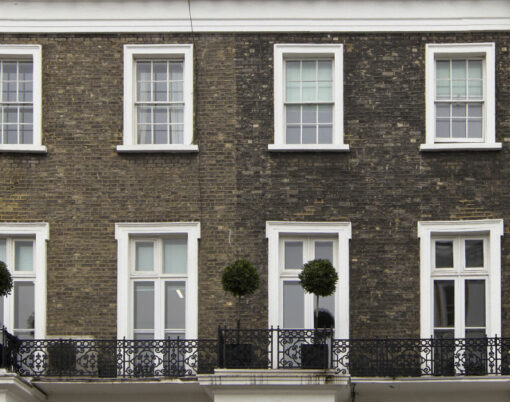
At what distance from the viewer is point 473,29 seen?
2477 cm

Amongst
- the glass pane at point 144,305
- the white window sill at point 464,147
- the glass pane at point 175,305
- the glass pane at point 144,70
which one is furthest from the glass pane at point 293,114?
the glass pane at point 144,305

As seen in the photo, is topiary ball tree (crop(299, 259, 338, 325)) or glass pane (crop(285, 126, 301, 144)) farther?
glass pane (crop(285, 126, 301, 144))

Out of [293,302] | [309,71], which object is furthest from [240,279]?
[309,71]

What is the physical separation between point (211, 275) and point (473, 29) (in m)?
6.14

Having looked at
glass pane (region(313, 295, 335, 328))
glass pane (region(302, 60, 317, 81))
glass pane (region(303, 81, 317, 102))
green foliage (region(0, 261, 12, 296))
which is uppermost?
glass pane (region(302, 60, 317, 81))

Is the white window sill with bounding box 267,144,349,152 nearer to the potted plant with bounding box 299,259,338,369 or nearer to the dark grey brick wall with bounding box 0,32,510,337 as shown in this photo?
the dark grey brick wall with bounding box 0,32,510,337

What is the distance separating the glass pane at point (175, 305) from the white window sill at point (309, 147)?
9.24 ft

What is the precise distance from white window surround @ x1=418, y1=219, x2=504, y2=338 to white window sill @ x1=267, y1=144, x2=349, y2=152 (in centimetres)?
185

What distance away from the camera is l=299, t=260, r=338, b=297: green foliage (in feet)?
76.4

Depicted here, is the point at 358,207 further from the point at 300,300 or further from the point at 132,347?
the point at 132,347

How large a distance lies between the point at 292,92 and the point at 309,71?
0.48 metres

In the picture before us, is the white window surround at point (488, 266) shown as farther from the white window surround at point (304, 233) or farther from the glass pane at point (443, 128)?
the glass pane at point (443, 128)

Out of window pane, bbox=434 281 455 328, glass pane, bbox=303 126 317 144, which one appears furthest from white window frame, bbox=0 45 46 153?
window pane, bbox=434 281 455 328

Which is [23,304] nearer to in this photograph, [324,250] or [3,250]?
[3,250]
